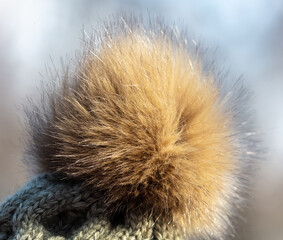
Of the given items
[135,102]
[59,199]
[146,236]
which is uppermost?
[135,102]

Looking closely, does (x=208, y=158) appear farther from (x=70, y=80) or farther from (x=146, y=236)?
(x=70, y=80)

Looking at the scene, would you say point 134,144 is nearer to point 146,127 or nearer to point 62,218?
point 146,127

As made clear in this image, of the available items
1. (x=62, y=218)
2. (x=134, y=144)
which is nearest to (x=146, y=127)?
(x=134, y=144)

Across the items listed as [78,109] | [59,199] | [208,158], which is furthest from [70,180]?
[208,158]

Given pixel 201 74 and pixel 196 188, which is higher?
pixel 201 74
